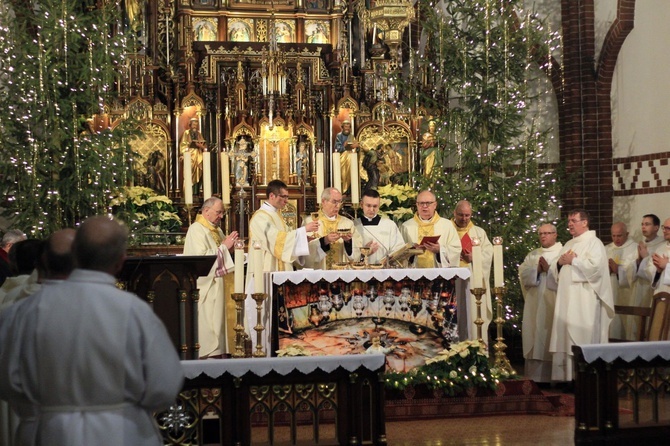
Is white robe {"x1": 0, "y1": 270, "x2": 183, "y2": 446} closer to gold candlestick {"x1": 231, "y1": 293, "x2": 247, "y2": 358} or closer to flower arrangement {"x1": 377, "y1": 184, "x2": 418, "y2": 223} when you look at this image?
gold candlestick {"x1": 231, "y1": 293, "x2": 247, "y2": 358}

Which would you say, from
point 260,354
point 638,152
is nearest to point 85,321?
point 260,354

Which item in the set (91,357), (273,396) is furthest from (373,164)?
(91,357)

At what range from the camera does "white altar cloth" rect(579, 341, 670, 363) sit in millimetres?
7336

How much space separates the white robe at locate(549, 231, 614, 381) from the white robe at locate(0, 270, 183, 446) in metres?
7.79

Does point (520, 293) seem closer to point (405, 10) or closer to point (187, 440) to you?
point (405, 10)

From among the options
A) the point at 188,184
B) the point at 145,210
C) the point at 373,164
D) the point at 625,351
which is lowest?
the point at 625,351

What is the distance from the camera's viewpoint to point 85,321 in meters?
3.73

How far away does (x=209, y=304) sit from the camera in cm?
1122

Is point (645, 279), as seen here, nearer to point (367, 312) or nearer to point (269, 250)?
point (367, 312)

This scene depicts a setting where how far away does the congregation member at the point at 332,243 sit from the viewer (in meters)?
10.4

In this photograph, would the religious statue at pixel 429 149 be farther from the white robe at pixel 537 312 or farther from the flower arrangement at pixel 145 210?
the flower arrangement at pixel 145 210

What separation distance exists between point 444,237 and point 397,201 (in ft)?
8.72

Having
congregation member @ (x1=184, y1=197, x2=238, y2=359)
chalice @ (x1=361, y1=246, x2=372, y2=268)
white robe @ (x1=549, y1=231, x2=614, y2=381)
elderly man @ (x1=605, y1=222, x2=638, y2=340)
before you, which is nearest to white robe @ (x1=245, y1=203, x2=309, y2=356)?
congregation member @ (x1=184, y1=197, x2=238, y2=359)

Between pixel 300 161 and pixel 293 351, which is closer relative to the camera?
pixel 293 351
